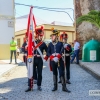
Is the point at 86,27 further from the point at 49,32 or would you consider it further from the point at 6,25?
the point at 49,32

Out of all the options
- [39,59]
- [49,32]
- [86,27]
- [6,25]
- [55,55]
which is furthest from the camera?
[49,32]

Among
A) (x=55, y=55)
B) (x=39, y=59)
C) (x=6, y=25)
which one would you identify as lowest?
(x=39, y=59)

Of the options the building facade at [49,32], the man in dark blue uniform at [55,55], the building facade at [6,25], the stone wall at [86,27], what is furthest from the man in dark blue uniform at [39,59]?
the building facade at [49,32]

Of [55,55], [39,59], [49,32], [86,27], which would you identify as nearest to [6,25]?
[86,27]

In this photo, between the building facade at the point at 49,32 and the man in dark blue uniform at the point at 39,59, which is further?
the building facade at the point at 49,32

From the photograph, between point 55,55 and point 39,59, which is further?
point 39,59

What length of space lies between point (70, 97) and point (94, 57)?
1018cm

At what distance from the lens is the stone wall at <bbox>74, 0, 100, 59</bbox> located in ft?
59.1

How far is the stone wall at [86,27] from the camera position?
1802cm

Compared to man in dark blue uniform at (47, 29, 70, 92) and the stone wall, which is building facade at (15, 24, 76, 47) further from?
man in dark blue uniform at (47, 29, 70, 92)

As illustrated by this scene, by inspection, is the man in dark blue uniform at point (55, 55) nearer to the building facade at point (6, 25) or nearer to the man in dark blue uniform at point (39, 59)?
the man in dark blue uniform at point (39, 59)

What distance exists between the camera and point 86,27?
18.3 meters

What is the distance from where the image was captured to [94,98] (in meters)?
5.59

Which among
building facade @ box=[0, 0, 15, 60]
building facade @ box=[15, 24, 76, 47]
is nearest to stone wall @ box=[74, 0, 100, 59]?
building facade @ box=[0, 0, 15, 60]
